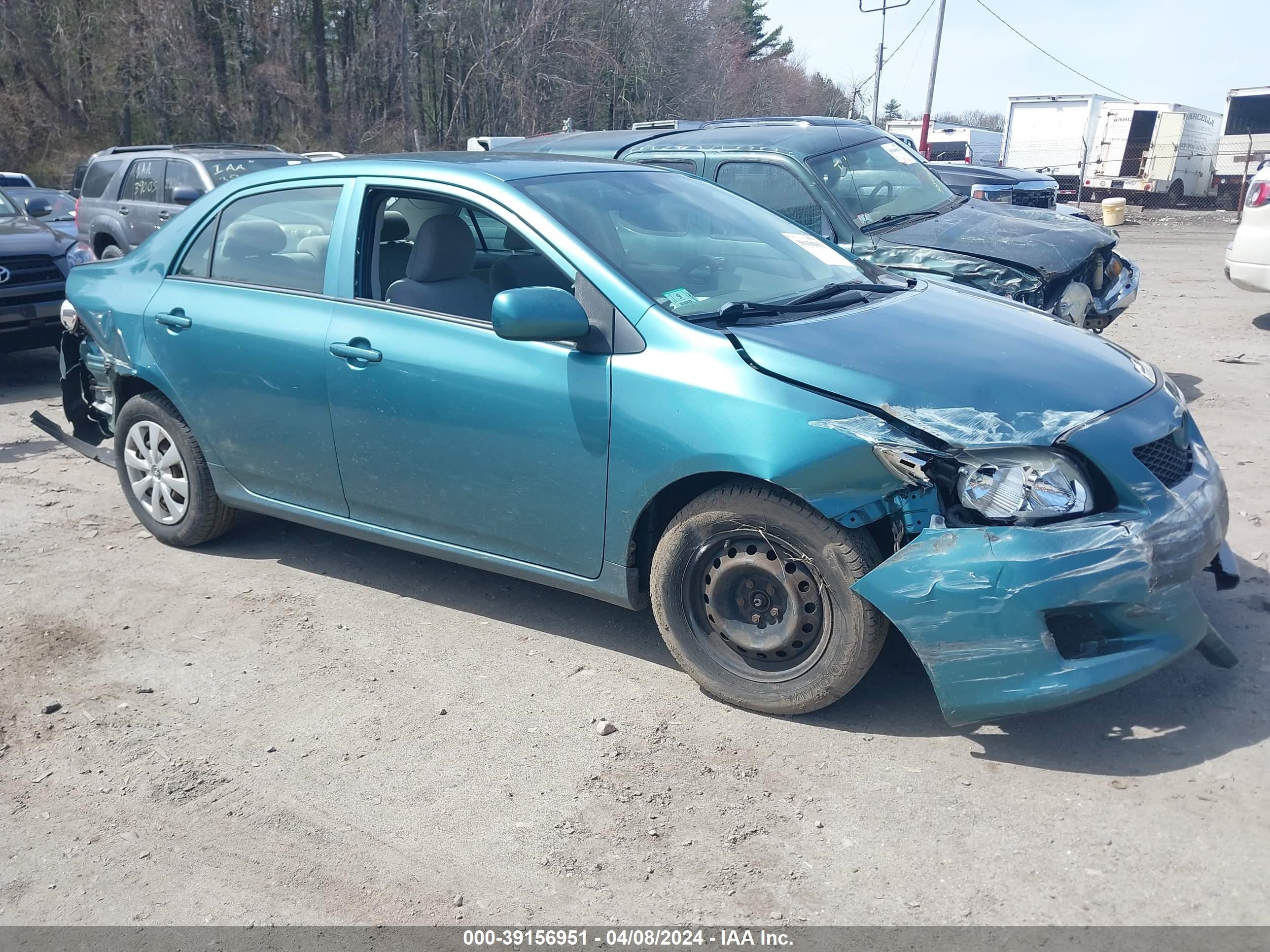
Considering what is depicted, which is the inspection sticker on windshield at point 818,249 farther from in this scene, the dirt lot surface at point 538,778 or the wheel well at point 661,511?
the dirt lot surface at point 538,778

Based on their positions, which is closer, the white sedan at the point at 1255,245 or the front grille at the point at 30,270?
the front grille at the point at 30,270

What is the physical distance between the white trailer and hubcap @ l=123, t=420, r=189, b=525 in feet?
104

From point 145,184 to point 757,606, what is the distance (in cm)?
1096

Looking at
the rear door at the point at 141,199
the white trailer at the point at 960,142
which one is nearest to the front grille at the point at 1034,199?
the rear door at the point at 141,199

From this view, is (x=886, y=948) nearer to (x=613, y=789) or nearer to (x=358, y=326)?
(x=613, y=789)

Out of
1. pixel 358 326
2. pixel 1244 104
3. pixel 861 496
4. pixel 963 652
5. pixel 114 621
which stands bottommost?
pixel 114 621

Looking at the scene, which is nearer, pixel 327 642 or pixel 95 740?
pixel 95 740

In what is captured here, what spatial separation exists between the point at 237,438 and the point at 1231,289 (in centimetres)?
1251

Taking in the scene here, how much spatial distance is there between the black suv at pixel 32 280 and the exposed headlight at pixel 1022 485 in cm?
853

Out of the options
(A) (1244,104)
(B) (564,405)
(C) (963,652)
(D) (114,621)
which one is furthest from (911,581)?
(A) (1244,104)

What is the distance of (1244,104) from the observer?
27.7 m

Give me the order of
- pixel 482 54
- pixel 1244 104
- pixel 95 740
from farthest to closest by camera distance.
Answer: pixel 482 54 → pixel 1244 104 → pixel 95 740

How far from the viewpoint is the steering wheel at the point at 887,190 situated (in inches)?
296

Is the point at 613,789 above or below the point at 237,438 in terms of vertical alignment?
below
